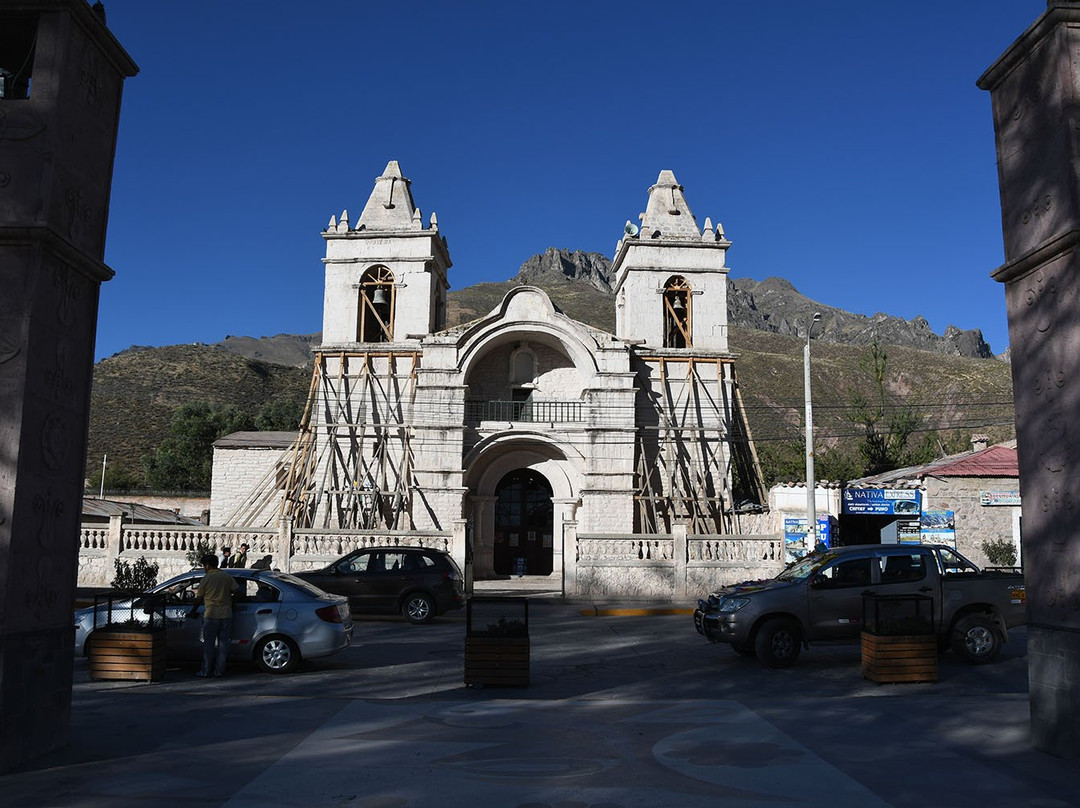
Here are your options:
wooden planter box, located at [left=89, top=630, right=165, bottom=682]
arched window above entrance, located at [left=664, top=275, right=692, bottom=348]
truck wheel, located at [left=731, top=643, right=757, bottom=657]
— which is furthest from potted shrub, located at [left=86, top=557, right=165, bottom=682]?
arched window above entrance, located at [left=664, top=275, right=692, bottom=348]

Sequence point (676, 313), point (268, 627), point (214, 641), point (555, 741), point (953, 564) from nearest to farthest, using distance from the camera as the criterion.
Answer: point (555, 741)
point (214, 641)
point (268, 627)
point (953, 564)
point (676, 313)

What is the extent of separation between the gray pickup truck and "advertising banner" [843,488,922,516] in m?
14.9

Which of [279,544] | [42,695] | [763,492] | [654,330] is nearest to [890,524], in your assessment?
[763,492]

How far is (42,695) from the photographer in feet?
24.8

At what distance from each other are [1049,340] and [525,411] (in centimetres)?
2370

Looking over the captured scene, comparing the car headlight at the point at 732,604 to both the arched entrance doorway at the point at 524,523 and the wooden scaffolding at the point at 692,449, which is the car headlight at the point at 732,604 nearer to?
the wooden scaffolding at the point at 692,449

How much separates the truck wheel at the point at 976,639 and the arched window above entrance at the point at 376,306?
21.7 m

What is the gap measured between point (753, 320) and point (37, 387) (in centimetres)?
16503

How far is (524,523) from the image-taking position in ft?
104

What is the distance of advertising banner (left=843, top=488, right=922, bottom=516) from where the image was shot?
2861cm

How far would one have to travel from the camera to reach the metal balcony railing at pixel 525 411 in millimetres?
30719

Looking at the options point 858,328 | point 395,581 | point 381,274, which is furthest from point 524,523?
point 858,328

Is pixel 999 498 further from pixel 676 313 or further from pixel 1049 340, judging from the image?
pixel 1049 340

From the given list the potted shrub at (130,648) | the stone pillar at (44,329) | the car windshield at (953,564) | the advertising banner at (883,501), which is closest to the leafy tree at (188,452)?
the advertising banner at (883,501)
